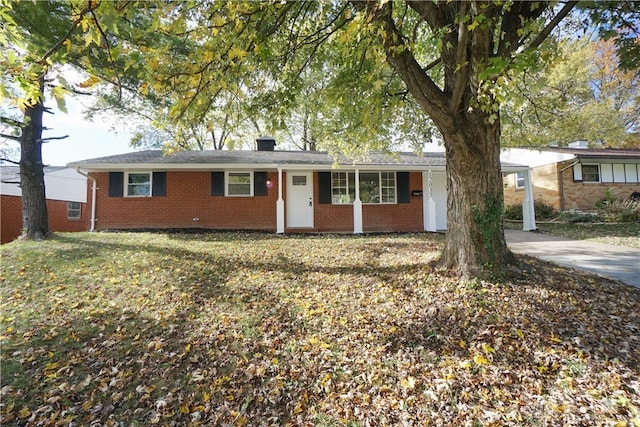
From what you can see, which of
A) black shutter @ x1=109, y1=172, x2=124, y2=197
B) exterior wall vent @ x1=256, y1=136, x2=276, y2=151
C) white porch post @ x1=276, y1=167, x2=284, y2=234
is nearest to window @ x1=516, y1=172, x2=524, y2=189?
exterior wall vent @ x1=256, y1=136, x2=276, y2=151

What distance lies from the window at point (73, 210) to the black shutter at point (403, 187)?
19698 millimetres

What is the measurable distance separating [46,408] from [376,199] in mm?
10668

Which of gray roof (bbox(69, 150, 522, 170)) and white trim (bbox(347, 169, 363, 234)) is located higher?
gray roof (bbox(69, 150, 522, 170))

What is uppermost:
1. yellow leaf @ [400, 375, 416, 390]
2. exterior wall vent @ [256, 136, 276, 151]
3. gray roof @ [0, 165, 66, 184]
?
exterior wall vent @ [256, 136, 276, 151]

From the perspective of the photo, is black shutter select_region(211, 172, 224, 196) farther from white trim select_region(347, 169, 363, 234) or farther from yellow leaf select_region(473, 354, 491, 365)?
yellow leaf select_region(473, 354, 491, 365)

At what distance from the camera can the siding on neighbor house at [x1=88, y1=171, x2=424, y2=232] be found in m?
11.5

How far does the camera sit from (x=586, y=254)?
721cm

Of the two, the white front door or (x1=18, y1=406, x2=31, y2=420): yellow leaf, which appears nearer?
(x1=18, y1=406, x2=31, y2=420): yellow leaf

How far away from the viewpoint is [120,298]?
15.4 feet

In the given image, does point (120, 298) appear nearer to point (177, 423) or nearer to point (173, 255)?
point (173, 255)

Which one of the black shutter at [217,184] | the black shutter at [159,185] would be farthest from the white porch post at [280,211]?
the black shutter at [159,185]

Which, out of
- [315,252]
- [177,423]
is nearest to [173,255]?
[315,252]

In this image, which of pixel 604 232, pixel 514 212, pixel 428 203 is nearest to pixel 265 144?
pixel 428 203

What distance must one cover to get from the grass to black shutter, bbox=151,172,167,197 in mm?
13959
